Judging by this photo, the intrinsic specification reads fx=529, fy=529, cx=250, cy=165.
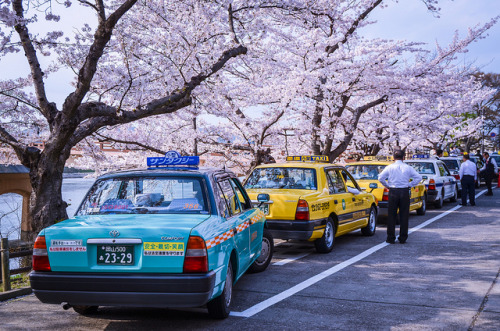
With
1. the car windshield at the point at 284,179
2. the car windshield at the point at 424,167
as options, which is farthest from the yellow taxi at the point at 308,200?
the car windshield at the point at 424,167

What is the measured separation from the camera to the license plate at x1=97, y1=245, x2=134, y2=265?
4.74 meters

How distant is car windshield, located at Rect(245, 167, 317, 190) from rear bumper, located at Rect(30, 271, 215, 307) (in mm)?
5009

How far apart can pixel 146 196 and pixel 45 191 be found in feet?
13.5

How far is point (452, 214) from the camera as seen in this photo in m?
16.0

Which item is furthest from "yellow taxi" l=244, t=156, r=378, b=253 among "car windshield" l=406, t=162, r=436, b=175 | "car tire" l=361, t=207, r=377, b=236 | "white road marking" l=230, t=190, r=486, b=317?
"car windshield" l=406, t=162, r=436, b=175

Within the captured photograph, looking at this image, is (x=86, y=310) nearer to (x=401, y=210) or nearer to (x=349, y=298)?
(x=349, y=298)

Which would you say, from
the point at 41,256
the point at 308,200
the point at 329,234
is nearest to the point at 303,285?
the point at 308,200

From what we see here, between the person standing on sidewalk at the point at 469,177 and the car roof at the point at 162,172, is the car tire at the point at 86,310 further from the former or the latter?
the person standing on sidewalk at the point at 469,177

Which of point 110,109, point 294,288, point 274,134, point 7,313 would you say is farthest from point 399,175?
point 274,134

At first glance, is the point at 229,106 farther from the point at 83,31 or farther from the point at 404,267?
the point at 404,267

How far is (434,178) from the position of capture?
17.3 metres

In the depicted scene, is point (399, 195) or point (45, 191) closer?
point (45, 191)

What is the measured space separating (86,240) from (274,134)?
15.9m

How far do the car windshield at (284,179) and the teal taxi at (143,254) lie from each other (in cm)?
414
